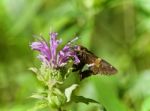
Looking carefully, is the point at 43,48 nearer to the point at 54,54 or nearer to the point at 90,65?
the point at 54,54

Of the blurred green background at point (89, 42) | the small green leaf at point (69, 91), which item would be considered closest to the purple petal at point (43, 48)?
the small green leaf at point (69, 91)

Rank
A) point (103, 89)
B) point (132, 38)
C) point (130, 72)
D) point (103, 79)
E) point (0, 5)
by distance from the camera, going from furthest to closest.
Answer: point (0, 5) < point (132, 38) < point (130, 72) < point (103, 79) < point (103, 89)

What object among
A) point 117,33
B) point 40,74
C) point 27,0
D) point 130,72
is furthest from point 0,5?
point 40,74

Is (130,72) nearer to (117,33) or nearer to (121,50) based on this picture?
(121,50)

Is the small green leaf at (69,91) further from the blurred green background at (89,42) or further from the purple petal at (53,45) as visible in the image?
the blurred green background at (89,42)

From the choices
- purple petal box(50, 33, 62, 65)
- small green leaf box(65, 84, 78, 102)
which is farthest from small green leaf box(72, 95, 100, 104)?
purple petal box(50, 33, 62, 65)

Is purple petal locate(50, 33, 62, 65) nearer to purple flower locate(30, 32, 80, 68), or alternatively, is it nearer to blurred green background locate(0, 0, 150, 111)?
purple flower locate(30, 32, 80, 68)

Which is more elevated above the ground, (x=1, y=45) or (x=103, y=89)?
A: (x=1, y=45)

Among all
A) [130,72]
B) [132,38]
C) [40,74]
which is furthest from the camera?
[132,38]
